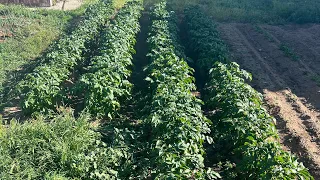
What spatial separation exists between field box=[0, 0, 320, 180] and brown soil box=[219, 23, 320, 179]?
0.05 m

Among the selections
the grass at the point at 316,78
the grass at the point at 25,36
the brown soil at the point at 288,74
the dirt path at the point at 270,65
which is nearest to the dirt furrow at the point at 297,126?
the brown soil at the point at 288,74

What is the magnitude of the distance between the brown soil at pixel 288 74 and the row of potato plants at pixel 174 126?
2750mm

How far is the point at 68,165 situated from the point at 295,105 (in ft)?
23.1

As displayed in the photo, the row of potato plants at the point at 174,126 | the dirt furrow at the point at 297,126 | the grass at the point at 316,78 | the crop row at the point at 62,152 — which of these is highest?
the row of potato plants at the point at 174,126

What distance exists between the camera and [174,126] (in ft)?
19.9

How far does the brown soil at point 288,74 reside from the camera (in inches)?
315

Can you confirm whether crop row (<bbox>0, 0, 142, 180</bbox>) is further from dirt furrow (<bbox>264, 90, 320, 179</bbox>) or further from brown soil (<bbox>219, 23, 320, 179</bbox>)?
brown soil (<bbox>219, 23, 320, 179</bbox>)

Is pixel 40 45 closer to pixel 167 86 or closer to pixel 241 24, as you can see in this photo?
A: pixel 167 86

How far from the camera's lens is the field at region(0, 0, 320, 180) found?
18.2ft

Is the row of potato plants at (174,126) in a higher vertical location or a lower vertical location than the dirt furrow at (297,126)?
higher

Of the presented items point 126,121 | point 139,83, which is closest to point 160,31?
point 139,83

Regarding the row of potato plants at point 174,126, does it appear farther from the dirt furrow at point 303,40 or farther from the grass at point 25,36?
the dirt furrow at point 303,40

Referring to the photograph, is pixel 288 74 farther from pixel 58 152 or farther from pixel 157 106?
pixel 58 152

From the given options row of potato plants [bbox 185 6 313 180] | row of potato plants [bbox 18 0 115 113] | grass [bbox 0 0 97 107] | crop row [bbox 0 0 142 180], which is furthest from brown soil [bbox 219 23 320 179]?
grass [bbox 0 0 97 107]
